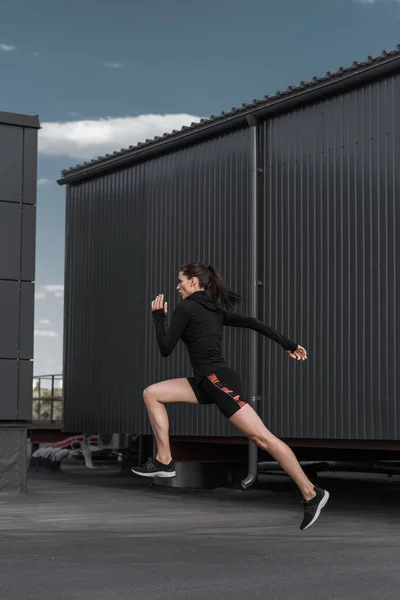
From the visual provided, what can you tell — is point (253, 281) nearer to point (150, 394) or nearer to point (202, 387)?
point (202, 387)

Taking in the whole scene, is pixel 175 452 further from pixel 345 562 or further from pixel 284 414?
pixel 345 562

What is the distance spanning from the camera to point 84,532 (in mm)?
11250

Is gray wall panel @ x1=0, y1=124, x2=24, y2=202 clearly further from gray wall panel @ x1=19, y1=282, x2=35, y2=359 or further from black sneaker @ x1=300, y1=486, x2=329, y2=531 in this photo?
black sneaker @ x1=300, y1=486, x2=329, y2=531

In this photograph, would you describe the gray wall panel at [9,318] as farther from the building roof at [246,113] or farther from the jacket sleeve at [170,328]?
the jacket sleeve at [170,328]

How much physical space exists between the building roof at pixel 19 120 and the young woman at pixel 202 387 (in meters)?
8.50

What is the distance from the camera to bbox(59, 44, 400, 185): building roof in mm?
13891

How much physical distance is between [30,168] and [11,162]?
1.11 ft

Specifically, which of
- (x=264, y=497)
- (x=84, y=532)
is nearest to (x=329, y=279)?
(x=264, y=497)

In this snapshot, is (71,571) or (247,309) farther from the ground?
(247,309)

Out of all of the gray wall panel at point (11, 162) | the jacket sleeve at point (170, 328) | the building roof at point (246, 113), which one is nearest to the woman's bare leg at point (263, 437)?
the jacket sleeve at point (170, 328)

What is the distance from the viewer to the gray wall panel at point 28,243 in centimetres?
1631

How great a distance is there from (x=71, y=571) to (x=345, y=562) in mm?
2377

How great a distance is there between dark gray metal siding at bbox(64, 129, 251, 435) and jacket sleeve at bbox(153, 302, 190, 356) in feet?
25.2

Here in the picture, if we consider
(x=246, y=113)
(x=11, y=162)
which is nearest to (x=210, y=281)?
(x=246, y=113)
